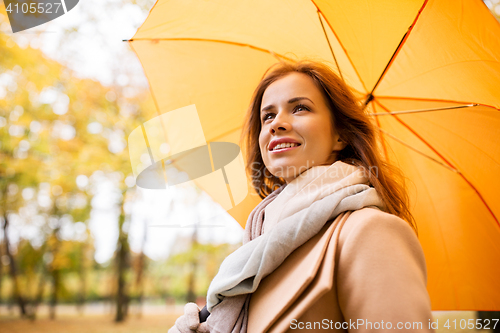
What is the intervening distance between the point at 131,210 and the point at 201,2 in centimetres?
715

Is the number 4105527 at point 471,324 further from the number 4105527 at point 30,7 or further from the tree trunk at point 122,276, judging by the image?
the number 4105527 at point 30,7

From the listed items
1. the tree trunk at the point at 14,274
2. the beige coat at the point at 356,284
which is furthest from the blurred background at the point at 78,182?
the beige coat at the point at 356,284

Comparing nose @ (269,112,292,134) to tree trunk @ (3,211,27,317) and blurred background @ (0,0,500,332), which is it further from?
tree trunk @ (3,211,27,317)

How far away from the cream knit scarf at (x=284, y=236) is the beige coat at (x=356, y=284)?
0.05m

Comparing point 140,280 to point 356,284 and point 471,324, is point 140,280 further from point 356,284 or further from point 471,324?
point 356,284

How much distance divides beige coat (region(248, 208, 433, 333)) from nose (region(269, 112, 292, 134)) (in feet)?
1.58

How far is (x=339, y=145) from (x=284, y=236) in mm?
584

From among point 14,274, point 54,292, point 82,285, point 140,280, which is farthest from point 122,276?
point 14,274

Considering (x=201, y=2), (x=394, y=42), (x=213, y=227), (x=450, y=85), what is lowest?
(x=213, y=227)

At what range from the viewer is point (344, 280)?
944 mm

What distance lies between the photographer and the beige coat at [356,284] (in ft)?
2.82

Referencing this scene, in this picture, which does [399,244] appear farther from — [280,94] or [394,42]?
[394,42]

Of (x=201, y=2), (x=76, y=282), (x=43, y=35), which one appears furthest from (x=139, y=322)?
(x=201, y=2)

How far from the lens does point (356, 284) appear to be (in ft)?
2.97
